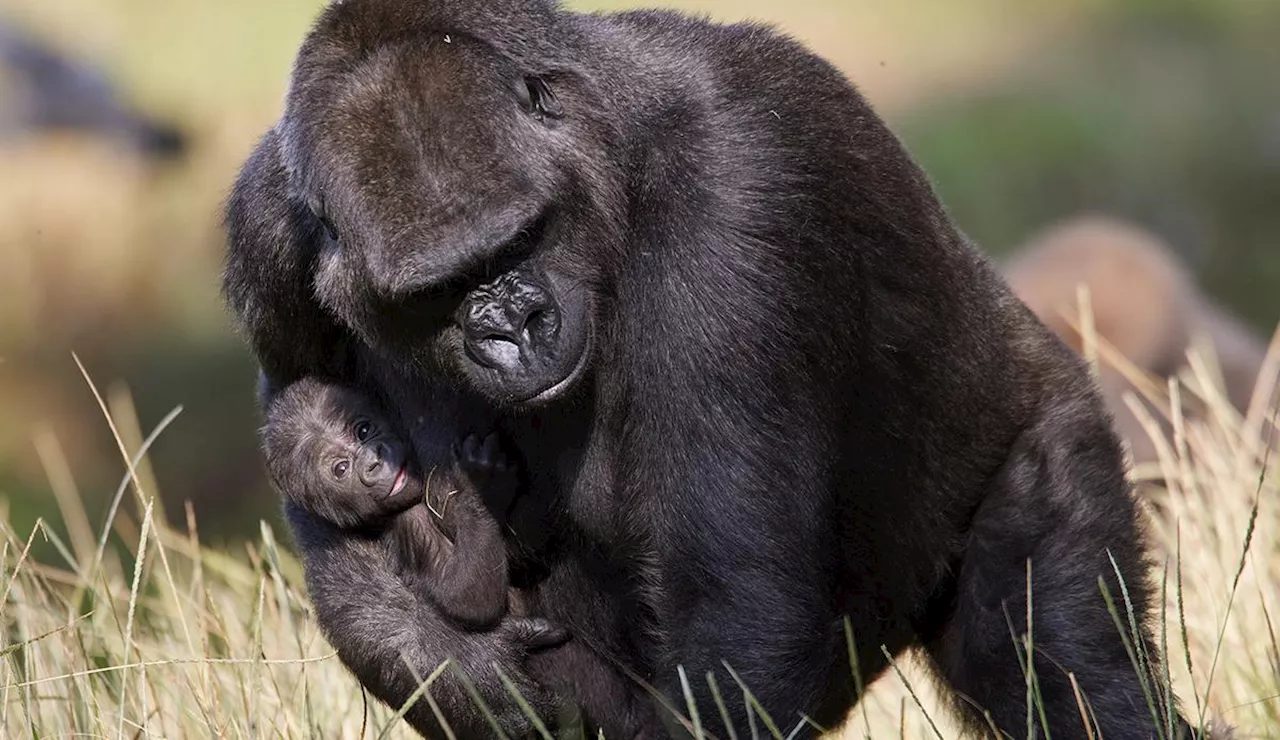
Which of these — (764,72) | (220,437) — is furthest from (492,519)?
(220,437)

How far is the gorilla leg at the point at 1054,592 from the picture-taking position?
367cm

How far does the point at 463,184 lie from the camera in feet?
10.8

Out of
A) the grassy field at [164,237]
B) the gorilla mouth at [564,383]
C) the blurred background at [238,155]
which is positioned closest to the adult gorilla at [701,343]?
the gorilla mouth at [564,383]

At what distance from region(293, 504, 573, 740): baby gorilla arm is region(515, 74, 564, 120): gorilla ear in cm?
126

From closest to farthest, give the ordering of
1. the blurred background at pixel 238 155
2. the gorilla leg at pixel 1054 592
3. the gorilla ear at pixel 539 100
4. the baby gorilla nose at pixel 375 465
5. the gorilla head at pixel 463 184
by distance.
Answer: the gorilla head at pixel 463 184 → the gorilla ear at pixel 539 100 → the gorilla leg at pixel 1054 592 → the baby gorilla nose at pixel 375 465 → the blurred background at pixel 238 155

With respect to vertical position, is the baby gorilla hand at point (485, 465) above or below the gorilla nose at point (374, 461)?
above

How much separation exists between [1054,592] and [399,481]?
163 cm

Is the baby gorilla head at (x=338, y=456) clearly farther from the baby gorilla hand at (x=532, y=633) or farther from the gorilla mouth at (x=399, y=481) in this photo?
the baby gorilla hand at (x=532, y=633)

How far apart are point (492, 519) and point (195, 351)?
29.8ft

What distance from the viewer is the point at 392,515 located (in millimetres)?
4141

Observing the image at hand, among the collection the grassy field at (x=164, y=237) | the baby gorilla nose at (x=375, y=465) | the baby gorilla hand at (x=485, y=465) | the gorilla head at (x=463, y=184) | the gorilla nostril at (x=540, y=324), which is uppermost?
the gorilla head at (x=463, y=184)

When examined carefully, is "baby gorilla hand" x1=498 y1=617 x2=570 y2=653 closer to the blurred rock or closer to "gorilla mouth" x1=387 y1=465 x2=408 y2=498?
"gorilla mouth" x1=387 y1=465 x2=408 y2=498

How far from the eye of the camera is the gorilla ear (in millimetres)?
3498

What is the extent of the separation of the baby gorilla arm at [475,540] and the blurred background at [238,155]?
6.59m
